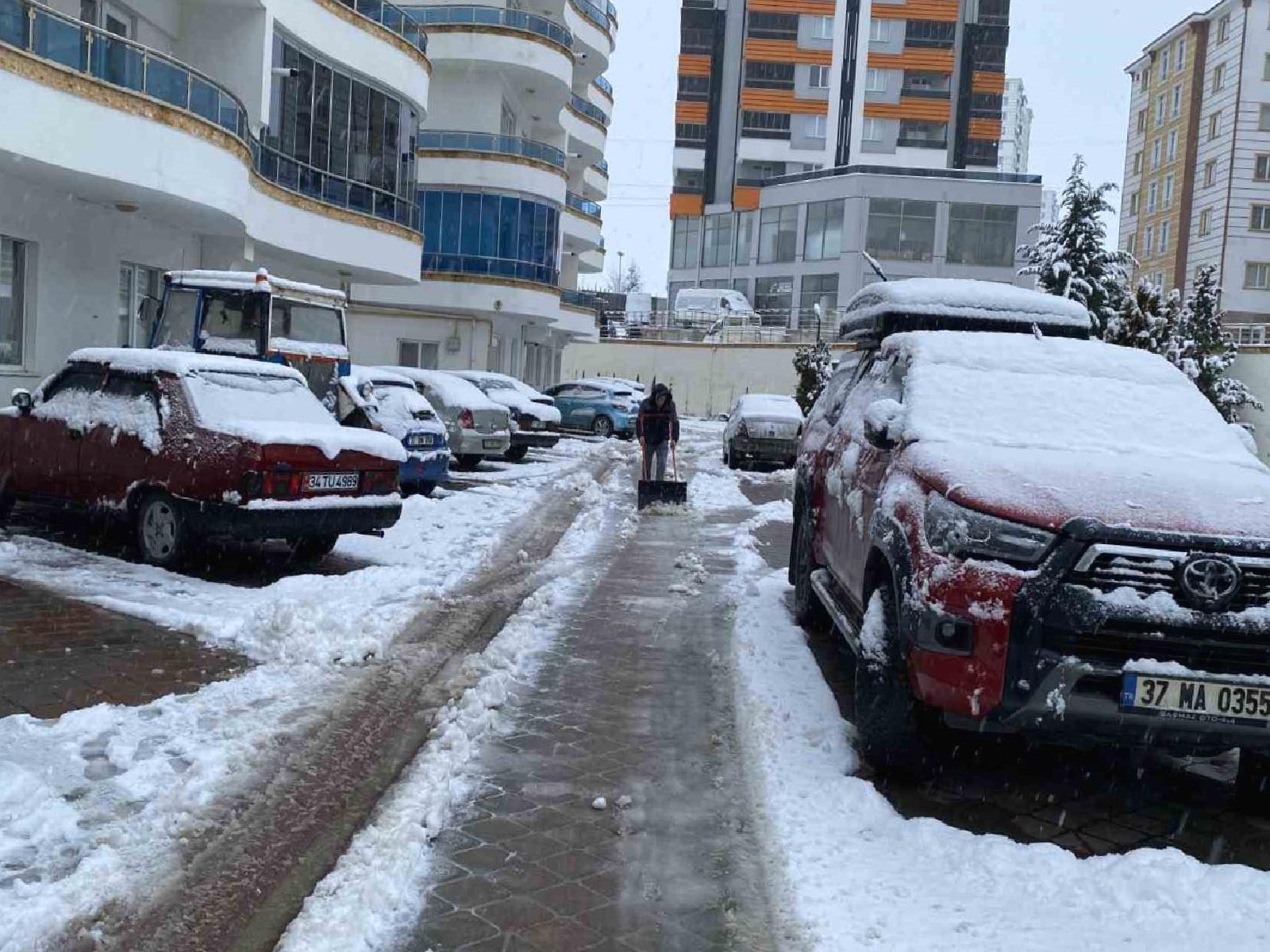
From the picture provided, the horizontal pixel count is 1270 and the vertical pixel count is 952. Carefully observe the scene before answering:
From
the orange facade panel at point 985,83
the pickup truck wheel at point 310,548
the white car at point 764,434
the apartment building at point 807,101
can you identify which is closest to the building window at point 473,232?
the white car at point 764,434

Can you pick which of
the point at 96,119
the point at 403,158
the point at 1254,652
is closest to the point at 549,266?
the point at 403,158

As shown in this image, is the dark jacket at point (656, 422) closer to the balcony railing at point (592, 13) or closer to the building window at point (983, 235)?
the balcony railing at point (592, 13)

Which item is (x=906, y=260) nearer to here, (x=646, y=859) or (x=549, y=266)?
(x=549, y=266)

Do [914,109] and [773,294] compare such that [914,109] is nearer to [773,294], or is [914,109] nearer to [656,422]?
[773,294]

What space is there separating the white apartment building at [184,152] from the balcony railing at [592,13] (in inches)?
840

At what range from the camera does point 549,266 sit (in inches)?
1439

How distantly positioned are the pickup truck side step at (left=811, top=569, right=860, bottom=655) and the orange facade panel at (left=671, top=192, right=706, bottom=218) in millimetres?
62442

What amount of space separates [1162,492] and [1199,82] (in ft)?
209

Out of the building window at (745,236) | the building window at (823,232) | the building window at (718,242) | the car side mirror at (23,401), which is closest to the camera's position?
the car side mirror at (23,401)

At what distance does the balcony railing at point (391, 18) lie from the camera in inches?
814

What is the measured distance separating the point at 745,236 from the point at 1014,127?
88795mm

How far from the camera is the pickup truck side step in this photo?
5566 millimetres

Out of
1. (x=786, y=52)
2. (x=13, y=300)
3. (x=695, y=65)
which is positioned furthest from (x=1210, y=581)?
(x=695, y=65)

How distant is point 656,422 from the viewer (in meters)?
15.9
